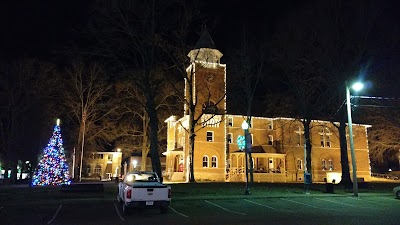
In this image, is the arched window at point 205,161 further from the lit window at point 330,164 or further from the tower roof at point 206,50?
the lit window at point 330,164

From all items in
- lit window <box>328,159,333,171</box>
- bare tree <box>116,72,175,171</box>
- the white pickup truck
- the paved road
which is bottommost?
the paved road

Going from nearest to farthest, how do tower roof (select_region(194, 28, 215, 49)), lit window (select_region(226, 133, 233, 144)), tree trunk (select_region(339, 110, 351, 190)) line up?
tree trunk (select_region(339, 110, 351, 190))
tower roof (select_region(194, 28, 215, 49))
lit window (select_region(226, 133, 233, 144))

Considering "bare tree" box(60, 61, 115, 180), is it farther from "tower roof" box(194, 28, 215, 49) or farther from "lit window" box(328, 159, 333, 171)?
"lit window" box(328, 159, 333, 171)

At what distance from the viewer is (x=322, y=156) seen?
52750mm

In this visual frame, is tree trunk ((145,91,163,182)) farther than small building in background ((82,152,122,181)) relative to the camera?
No

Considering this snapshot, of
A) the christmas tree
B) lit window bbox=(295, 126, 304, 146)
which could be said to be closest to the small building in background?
lit window bbox=(295, 126, 304, 146)

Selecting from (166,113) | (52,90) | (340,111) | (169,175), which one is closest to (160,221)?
Answer: (340,111)

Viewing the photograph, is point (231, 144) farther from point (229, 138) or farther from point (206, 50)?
point (206, 50)

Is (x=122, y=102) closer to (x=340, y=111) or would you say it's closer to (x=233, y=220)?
(x=340, y=111)

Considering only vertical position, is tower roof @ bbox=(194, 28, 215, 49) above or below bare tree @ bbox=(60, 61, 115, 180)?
above

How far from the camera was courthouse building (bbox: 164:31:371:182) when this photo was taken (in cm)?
4572

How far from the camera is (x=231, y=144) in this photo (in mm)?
48625

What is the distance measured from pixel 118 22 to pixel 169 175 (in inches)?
1112

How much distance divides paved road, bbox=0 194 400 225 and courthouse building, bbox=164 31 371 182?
2533cm
